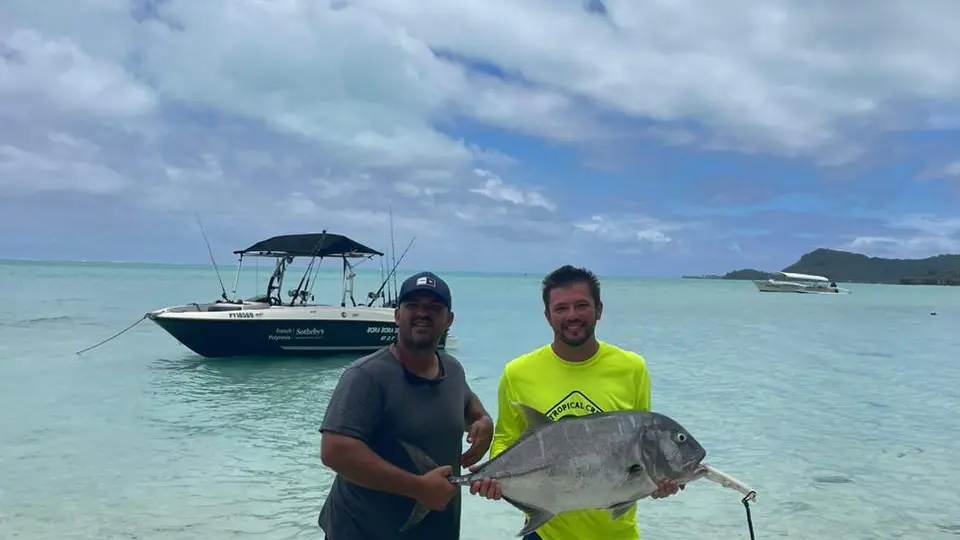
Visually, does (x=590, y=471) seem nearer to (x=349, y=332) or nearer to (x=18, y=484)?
(x=18, y=484)

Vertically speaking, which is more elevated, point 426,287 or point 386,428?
point 426,287

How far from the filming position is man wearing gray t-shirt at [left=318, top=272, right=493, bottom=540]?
285cm

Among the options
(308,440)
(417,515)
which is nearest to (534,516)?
(417,515)

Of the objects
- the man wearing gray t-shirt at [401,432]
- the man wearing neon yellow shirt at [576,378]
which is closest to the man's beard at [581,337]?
the man wearing neon yellow shirt at [576,378]

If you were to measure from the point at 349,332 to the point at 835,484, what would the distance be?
1290 centimetres

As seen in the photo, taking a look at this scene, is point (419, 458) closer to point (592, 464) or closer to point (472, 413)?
point (472, 413)

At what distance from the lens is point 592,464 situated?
290 cm

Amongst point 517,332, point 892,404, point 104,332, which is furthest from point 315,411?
point 517,332

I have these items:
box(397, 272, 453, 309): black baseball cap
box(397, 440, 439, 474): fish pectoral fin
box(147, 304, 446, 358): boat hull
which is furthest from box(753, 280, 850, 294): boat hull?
box(397, 440, 439, 474): fish pectoral fin

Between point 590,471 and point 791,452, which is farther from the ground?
point 590,471

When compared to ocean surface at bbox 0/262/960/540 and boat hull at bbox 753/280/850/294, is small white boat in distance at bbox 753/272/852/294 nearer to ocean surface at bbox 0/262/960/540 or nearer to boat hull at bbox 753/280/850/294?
boat hull at bbox 753/280/850/294

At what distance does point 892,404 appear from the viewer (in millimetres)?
18000

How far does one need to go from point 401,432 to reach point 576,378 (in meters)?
0.81

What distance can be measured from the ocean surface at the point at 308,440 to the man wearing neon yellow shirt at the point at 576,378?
5.17 m
